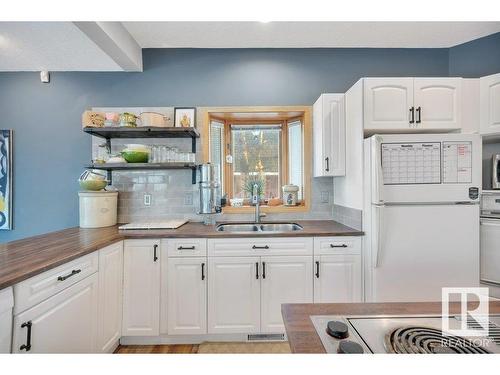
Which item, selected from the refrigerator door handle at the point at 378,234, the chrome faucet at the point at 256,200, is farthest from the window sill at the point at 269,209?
the refrigerator door handle at the point at 378,234

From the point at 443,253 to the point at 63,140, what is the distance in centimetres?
375

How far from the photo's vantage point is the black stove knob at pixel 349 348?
58 cm

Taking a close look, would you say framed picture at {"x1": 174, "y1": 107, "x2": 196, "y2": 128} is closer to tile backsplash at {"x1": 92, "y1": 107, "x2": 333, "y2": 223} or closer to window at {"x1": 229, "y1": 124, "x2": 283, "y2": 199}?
tile backsplash at {"x1": 92, "y1": 107, "x2": 333, "y2": 223}

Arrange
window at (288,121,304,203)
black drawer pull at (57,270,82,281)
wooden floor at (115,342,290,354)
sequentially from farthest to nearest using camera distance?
1. window at (288,121,304,203)
2. wooden floor at (115,342,290,354)
3. black drawer pull at (57,270,82,281)

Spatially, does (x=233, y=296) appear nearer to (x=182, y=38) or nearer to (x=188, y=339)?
(x=188, y=339)

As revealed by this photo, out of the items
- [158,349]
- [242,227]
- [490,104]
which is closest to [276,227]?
[242,227]

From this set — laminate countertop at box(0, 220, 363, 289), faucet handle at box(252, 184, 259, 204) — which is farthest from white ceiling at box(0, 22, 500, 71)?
laminate countertop at box(0, 220, 363, 289)

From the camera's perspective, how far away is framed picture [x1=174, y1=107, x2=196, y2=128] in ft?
8.31

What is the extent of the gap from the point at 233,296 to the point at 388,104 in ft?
6.62

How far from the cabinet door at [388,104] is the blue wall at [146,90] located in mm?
704

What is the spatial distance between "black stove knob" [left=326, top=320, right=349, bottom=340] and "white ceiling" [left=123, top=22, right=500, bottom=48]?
2445 millimetres

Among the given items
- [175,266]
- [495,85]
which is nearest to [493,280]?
[495,85]

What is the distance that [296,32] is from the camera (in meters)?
2.34
